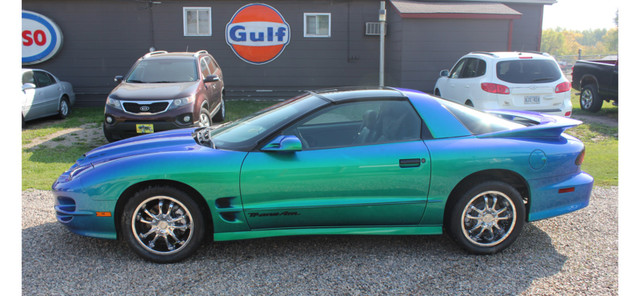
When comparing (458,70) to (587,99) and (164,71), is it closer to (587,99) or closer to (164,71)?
(587,99)

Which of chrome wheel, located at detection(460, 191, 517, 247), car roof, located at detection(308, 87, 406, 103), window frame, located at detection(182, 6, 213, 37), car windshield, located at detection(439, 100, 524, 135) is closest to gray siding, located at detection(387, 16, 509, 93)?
window frame, located at detection(182, 6, 213, 37)

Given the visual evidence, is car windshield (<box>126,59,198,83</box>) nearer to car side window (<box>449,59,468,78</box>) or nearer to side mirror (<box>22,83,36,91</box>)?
side mirror (<box>22,83,36,91</box>)

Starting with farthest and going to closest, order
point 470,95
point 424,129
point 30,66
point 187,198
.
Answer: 1. point 30,66
2. point 470,95
3. point 424,129
4. point 187,198

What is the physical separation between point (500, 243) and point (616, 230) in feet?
4.56

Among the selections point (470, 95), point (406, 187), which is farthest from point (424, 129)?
point (470, 95)

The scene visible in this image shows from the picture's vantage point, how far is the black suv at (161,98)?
841cm

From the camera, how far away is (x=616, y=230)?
4727 millimetres

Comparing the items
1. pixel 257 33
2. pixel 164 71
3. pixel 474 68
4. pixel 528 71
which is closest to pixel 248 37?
pixel 257 33

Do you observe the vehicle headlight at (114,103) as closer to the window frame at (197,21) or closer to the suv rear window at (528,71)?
the window frame at (197,21)

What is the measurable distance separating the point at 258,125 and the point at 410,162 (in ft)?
4.50

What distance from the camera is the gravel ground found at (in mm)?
3604

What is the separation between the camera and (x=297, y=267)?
3.94 meters

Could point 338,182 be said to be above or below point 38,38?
below

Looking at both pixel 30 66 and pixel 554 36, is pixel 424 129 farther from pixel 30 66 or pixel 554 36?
pixel 554 36
